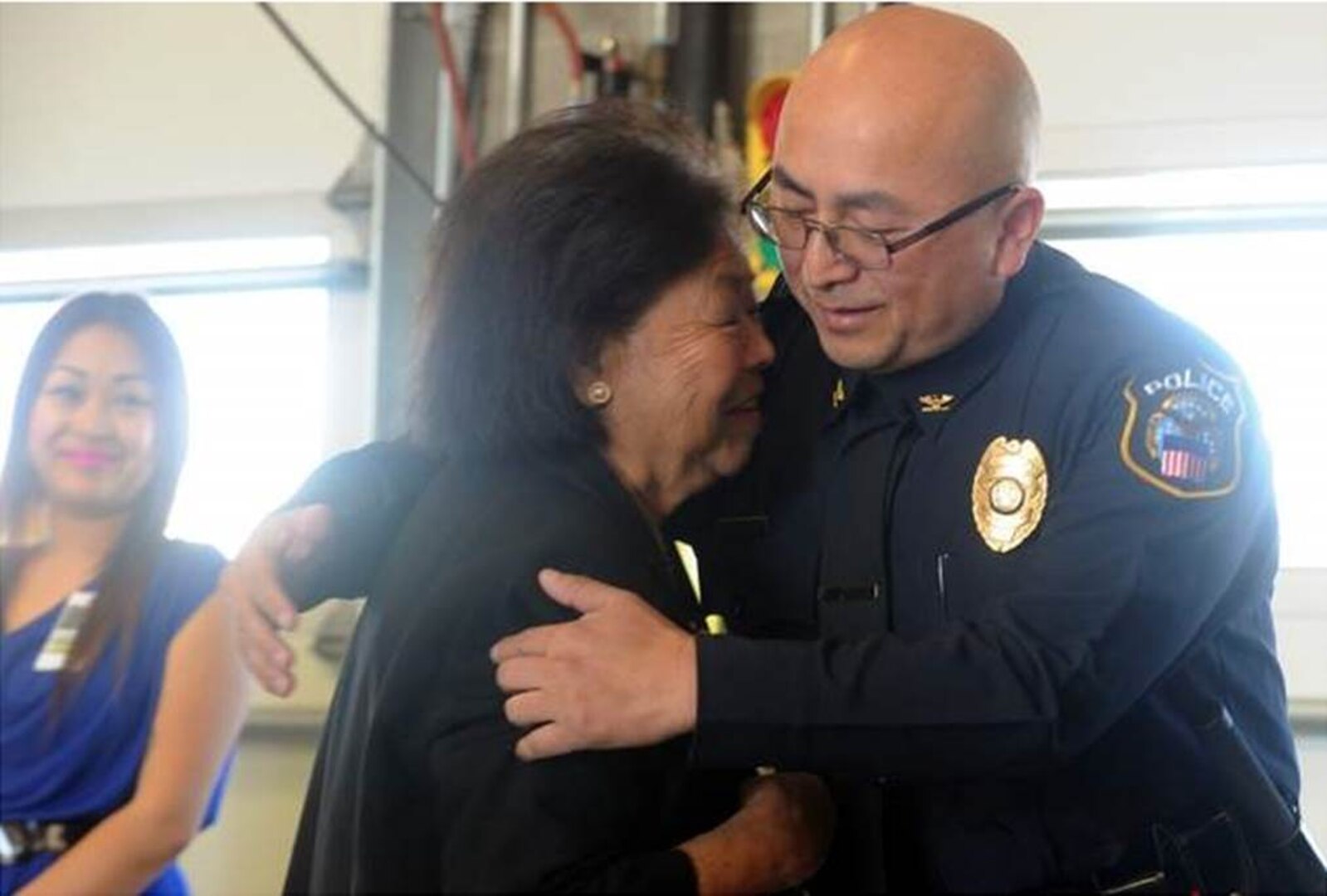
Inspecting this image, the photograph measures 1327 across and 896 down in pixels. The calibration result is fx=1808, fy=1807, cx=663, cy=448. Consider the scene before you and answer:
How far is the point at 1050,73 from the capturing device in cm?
225

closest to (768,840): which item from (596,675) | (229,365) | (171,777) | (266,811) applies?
(596,675)

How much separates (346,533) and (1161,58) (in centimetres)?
144

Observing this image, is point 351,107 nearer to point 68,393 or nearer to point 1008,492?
point 68,393

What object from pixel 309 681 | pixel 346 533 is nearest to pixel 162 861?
pixel 309 681

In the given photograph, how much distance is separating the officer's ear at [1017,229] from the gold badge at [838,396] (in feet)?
0.46

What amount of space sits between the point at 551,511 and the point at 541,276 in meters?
0.15

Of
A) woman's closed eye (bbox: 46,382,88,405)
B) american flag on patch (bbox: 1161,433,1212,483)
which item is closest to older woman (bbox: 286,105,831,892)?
american flag on patch (bbox: 1161,433,1212,483)

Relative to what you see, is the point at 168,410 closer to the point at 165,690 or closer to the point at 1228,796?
the point at 165,690

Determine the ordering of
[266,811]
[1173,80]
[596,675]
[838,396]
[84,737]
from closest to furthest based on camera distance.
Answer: [596,675], [838,396], [84,737], [266,811], [1173,80]

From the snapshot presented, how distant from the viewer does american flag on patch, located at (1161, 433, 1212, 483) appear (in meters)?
1.04

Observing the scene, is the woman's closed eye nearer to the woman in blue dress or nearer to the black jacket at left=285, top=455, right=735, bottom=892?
the woman in blue dress

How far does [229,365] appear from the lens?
2.09 metres

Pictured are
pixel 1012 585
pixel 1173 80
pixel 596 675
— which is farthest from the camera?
pixel 1173 80

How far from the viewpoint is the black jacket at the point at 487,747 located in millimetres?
964
